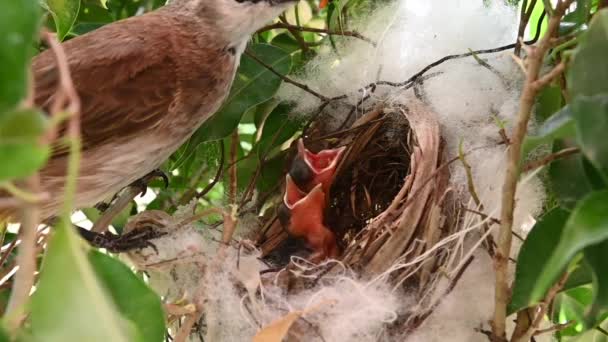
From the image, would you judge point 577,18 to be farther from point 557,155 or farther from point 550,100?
point 557,155

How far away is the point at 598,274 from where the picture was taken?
0.51 meters

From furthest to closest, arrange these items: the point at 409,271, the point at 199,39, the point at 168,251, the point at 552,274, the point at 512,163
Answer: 1. the point at 199,39
2. the point at 168,251
3. the point at 409,271
4. the point at 512,163
5. the point at 552,274

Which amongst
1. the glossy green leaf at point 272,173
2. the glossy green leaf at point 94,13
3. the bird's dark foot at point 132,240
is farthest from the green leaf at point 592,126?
the glossy green leaf at point 94,13

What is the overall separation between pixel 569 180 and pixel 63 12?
0.58 meters

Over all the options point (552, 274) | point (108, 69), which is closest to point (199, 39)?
point (108, 69)

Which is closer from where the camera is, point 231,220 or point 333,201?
point 231,220

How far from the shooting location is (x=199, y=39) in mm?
1061

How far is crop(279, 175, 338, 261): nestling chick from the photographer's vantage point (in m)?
1.06

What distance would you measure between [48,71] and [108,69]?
8 centimetres

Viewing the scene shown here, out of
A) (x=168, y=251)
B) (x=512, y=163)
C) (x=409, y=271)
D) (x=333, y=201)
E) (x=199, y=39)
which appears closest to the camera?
(x=512, y=163)

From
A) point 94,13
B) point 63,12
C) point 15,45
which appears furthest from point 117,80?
point 15,45

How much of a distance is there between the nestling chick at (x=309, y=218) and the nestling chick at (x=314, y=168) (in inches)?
0.6

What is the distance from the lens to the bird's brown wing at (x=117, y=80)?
93 centimetres

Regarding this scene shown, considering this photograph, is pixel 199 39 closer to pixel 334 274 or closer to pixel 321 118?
pixel 321 118
